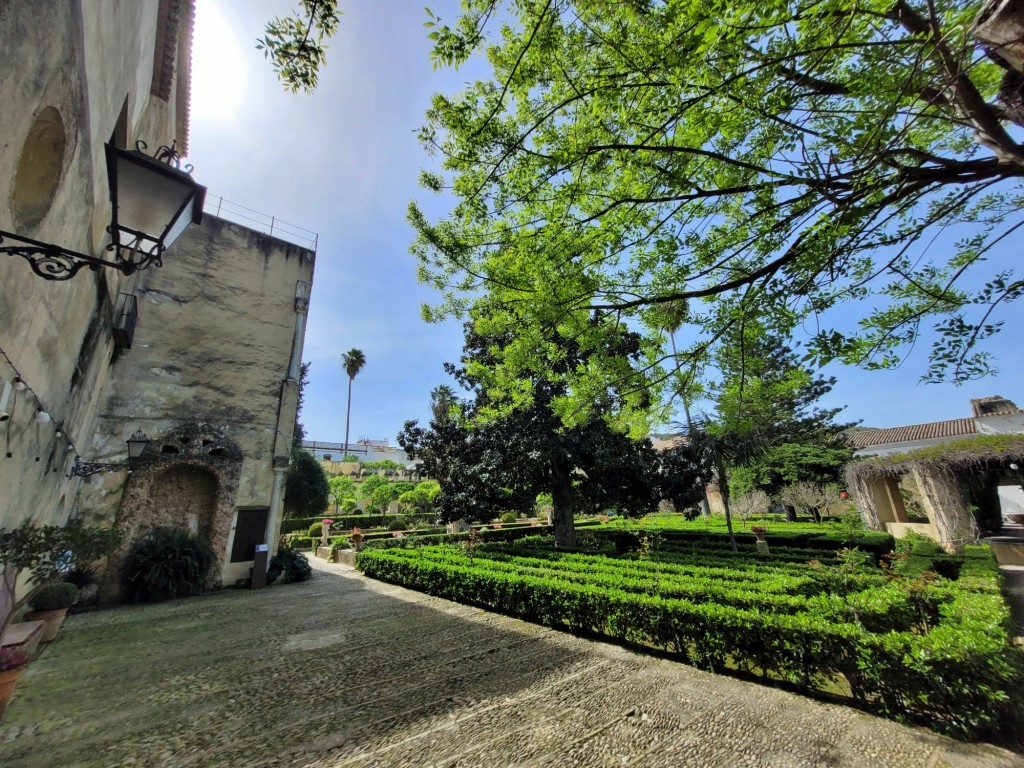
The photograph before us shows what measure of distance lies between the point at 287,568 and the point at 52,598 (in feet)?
16.8

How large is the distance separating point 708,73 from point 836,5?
2.80ft

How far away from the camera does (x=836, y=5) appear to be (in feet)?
9.41

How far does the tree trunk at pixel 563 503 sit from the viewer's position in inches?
592

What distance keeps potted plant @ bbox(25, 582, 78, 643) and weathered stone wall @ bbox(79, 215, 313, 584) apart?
2404mm

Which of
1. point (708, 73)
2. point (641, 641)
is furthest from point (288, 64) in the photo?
point (641, 641)

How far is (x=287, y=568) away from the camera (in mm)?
11977

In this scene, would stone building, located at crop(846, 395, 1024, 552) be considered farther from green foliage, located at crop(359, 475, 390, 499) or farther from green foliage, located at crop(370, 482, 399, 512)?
green foliage, located at crop(359, 475, 390, 499)

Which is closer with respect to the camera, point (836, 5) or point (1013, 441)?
point (836, 5)

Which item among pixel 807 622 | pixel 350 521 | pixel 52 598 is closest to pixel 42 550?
pixel 52 598

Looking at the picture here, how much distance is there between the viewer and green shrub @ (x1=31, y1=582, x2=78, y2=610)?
24.1 feet

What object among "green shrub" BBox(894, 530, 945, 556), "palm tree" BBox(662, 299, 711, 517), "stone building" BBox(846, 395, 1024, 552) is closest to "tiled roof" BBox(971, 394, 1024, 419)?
"stone building" BBox(846, 395, 1024, 552)

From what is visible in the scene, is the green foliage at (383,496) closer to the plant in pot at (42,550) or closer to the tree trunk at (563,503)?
the tree trunk at (563,503)

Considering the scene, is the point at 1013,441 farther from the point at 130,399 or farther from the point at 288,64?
the point at 130,399

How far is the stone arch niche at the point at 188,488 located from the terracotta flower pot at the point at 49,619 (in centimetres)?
297
